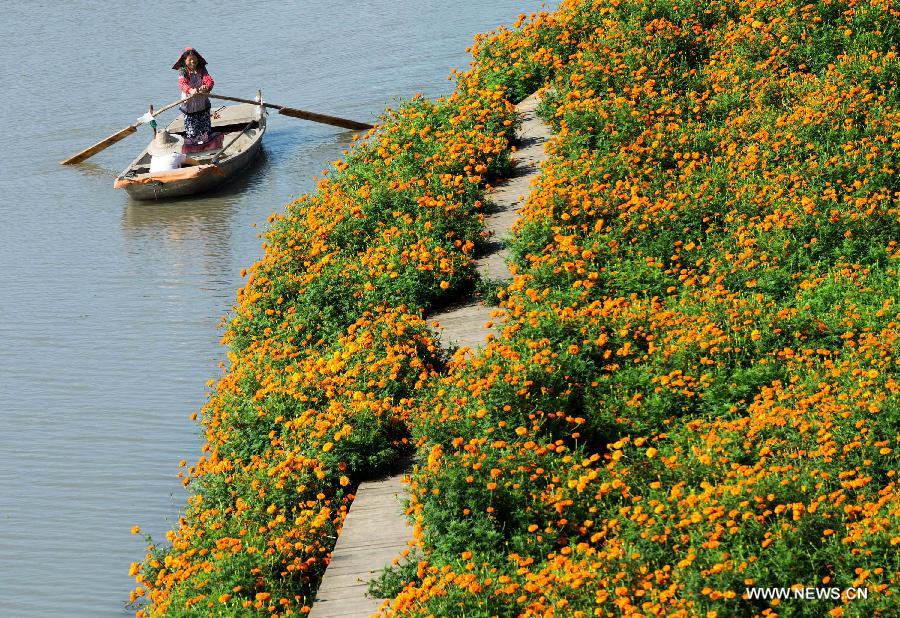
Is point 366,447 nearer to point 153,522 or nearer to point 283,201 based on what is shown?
point 153,522

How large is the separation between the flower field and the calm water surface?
6.89ft

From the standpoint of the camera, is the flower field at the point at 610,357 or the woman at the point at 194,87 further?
the woman at the point at 194,87

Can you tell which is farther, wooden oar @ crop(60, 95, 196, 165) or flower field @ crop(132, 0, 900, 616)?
wooden oar @ crop(60, 95, 196, 165)

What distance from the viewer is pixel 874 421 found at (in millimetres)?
6734

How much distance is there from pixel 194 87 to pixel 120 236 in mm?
3415

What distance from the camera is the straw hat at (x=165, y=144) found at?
856 inches

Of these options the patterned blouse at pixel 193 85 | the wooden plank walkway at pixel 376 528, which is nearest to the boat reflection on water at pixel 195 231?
the patterned blouse at pixel 193 85

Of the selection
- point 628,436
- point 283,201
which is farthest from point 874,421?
point 283,201

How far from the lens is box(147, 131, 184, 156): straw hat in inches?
856

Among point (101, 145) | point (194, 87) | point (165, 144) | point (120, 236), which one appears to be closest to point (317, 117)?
point (194, 87)

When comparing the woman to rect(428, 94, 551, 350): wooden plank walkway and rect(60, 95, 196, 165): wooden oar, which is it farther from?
rect(428, 94, 551, 350): wooden plank walkway

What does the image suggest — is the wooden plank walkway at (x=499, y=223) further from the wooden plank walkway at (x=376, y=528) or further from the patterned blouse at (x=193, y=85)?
the patterned blouse at (x=193, y=85)

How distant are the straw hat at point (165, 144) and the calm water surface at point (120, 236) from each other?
1044 mm

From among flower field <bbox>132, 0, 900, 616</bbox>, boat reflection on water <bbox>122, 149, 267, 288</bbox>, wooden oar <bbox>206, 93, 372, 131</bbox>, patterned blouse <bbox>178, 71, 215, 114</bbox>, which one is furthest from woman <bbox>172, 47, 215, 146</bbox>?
flower field <bbox>132, 0, 900, 616</bbox>
